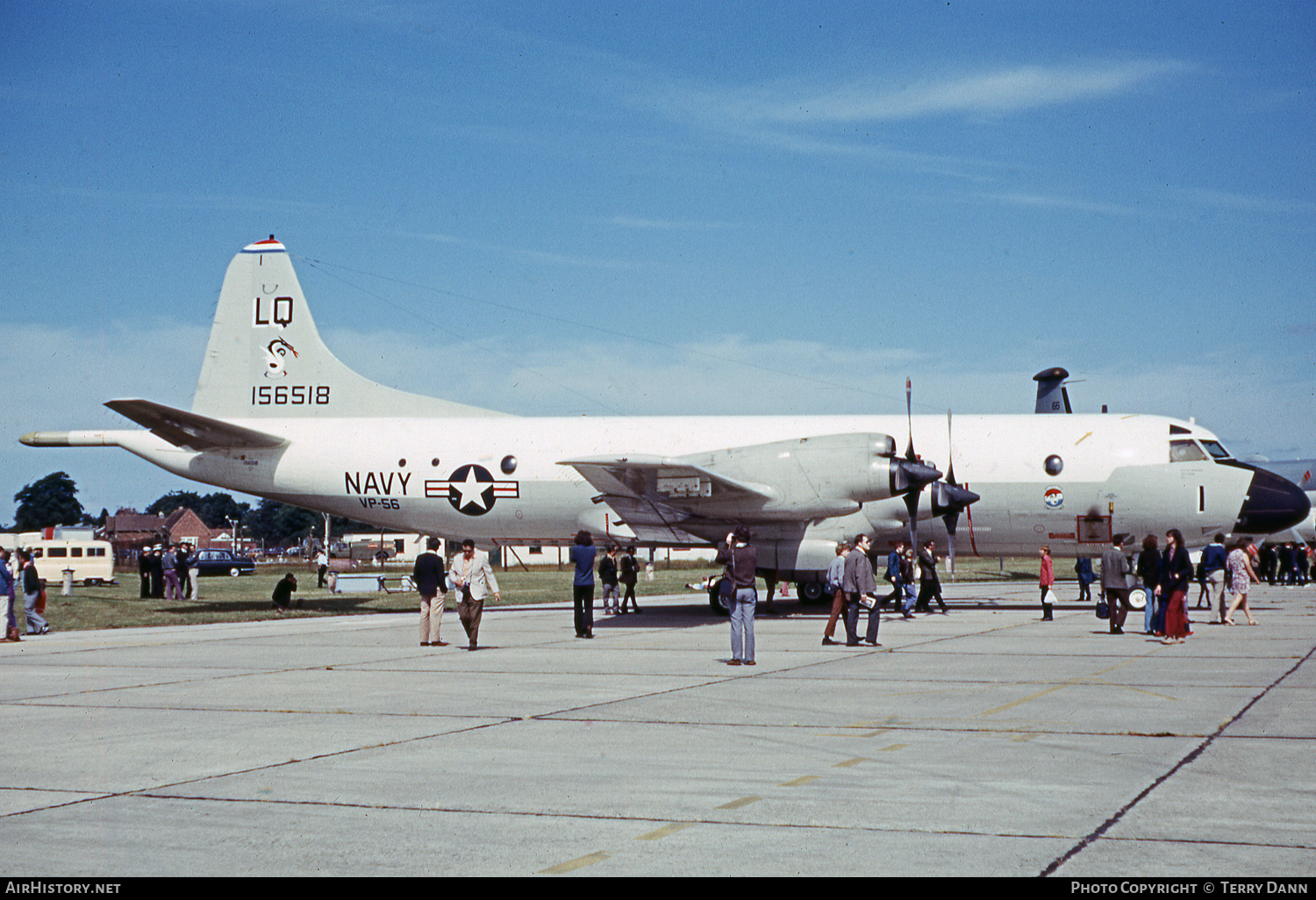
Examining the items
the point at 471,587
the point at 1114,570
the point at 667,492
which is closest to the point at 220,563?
the point at 667,492

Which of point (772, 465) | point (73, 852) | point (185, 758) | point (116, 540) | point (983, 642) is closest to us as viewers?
point (73, 852)

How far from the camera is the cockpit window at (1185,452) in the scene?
2494cm

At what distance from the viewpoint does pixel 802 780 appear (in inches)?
322

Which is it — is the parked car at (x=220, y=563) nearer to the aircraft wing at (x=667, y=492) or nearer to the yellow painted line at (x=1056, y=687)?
the aircraft wing at (x=667, y=492)

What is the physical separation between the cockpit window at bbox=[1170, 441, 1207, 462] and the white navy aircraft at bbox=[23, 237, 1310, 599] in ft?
0.17

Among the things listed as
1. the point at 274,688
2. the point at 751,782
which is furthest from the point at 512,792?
the point at 274,688

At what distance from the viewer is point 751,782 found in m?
8.11

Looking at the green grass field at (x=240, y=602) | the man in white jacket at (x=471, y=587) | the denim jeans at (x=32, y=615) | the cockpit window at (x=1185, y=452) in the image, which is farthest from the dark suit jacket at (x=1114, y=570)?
the denim jeans at (x=32, y=615)

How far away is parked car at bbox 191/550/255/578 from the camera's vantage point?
6912cm

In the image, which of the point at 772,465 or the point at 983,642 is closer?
the point at 983,642

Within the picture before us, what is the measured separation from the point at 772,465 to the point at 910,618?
4.55 meters

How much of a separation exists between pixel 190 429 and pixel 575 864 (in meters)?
23.8

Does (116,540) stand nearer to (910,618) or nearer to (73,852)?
(910,618)

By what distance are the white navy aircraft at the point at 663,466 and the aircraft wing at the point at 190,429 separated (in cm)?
6
